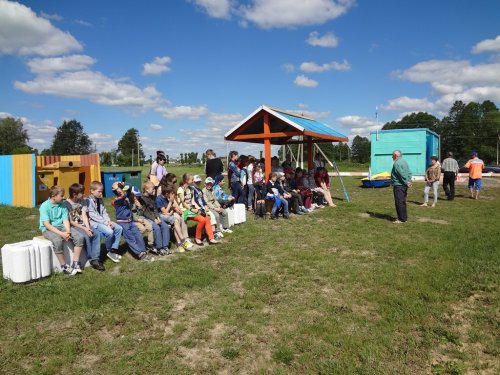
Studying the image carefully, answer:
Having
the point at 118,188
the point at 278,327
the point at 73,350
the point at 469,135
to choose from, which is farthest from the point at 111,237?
the point at 469,135

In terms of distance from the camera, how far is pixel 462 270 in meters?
5.43

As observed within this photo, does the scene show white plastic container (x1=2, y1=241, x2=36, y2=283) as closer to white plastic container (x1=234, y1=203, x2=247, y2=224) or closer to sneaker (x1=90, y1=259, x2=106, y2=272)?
sneaker (x1=90, y1=259, x2=106, y2=272)

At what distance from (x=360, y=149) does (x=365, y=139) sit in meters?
5.19

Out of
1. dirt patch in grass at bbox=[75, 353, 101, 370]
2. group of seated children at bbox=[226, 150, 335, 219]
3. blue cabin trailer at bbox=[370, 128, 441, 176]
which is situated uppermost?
blue cabin trailer at bbox=[370, 128, 441, 176]

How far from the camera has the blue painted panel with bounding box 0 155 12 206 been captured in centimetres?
1328

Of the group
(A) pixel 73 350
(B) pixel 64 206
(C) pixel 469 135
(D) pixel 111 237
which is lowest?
(A) pixel 73 350

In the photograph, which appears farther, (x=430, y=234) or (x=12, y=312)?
(x=430, y=234)

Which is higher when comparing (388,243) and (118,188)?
(118,188)

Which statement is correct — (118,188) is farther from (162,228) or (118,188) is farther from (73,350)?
(73,350)

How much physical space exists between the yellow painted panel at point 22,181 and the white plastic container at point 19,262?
8483 mm

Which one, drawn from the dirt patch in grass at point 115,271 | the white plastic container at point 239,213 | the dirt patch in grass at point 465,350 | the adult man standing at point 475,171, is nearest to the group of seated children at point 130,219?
the dirt patch in grass at point 115,271

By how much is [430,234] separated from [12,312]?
7495mm

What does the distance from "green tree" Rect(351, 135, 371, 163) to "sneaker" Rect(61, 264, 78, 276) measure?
83.3 meters

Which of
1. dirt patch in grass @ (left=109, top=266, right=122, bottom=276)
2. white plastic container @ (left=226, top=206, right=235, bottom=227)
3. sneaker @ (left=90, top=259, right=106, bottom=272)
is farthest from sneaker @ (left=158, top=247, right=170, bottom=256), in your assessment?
white plastic container @ (left=226, top=206, right=235, bottom=227)
